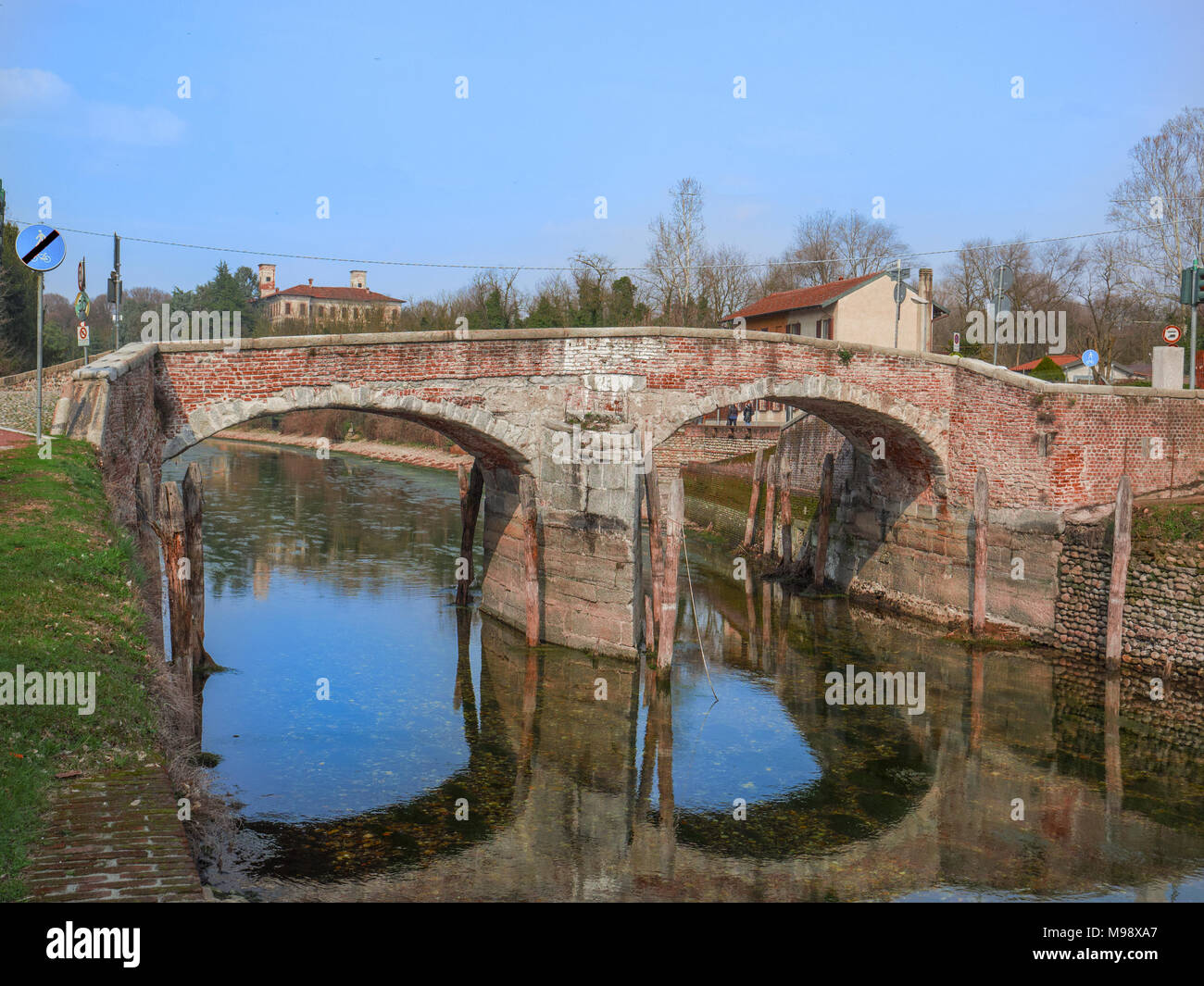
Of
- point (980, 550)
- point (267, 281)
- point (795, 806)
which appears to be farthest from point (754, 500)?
point (267, 281)

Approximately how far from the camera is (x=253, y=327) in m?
66.8

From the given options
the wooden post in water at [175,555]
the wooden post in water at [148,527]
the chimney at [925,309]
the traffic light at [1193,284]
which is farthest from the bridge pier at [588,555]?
the chimney at [925,309]

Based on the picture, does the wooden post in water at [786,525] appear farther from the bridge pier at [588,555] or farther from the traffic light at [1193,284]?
the traffic light at [1193,284]

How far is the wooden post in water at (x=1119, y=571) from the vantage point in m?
15.7

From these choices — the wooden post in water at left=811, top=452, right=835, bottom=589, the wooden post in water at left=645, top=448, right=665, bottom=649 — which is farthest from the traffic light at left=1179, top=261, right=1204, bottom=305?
the wooden post in water at left=645, top=448, right=665, bottom=649

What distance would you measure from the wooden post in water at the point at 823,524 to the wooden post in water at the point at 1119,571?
6.60 m

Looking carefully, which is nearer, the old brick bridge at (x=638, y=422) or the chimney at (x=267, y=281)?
the old brick bridge at (x=638, y=422)

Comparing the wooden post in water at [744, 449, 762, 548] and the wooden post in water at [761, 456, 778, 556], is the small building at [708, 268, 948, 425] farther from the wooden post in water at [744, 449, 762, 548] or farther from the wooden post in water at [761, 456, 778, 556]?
the wooden post in water at [761, 456, 778, 556]

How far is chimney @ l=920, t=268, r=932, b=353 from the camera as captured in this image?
31797 millimetres

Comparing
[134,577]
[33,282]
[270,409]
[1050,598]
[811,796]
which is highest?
[33,282]
